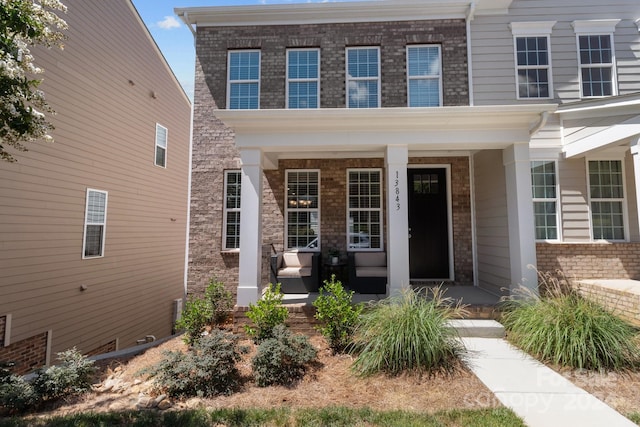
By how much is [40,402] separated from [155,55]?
33.8ft

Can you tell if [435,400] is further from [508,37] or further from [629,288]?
[508,37]

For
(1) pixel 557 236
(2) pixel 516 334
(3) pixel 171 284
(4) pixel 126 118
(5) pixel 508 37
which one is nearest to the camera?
(2) pixel 516 334

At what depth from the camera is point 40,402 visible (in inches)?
140

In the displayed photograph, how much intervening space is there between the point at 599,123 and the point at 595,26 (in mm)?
3038

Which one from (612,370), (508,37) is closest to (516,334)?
(612,370)

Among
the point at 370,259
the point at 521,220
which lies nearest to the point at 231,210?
the point at 370,259

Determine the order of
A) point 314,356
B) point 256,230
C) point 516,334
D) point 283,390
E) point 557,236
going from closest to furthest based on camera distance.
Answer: point 283,390 → point 314,356 → point 516,334 → point 256,230 → point 557,236

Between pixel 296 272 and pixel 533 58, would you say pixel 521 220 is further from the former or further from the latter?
pixel 533 58

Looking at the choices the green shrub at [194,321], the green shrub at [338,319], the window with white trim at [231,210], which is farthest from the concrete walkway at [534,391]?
the window with white trim at [231,210]

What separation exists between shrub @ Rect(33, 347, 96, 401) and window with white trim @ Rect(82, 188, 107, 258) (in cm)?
431

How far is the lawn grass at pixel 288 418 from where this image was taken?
297 cm

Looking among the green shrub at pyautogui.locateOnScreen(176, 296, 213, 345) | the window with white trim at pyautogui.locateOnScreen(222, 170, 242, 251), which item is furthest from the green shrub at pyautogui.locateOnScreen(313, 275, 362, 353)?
the window with white trim at pyautogui.locateOnScreen(222, 170, 242, 251)

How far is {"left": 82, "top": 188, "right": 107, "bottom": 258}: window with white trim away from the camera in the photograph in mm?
7492

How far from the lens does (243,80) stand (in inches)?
316
